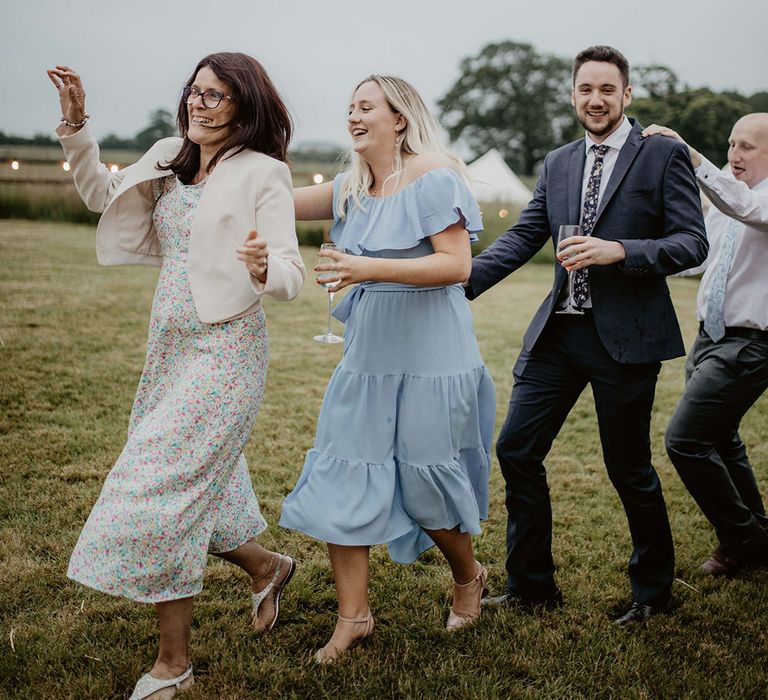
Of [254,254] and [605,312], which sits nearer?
[254,254]

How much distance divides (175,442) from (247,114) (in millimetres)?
1187

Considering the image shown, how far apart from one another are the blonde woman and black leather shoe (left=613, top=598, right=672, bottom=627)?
0.95 m

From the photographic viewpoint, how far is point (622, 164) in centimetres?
320

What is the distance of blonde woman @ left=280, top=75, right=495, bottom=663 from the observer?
9.57 feet

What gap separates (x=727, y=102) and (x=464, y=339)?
111 ft

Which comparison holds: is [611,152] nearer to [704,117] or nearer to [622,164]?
[622,164]

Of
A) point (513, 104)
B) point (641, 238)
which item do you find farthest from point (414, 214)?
point (513, 104)

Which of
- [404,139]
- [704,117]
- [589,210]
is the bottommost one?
[589,210]

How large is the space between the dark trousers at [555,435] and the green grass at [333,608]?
0.22m

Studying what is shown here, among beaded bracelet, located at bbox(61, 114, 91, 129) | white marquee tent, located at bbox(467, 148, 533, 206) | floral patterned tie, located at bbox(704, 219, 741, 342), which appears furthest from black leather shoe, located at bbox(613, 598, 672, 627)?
white marquee tent, located at bbox(467, 148, 533, 206)

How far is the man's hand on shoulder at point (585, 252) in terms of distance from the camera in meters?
2.89

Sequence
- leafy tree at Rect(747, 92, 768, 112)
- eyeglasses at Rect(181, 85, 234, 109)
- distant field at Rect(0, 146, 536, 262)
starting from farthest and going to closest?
leafy tree at Rect(747, 92, 768, 112) < distant field at Rect(0, 146, 536, 262) < eyeglasses at Rect(181, 85, 234, 109)

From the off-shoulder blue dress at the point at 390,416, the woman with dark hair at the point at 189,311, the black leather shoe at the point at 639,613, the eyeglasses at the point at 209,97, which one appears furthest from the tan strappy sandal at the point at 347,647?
the eyeglasses at the point at 209,97

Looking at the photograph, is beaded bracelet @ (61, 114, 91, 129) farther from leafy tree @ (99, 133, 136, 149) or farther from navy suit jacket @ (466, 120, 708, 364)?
leafy tree @ (99, 133, 136, 149)
